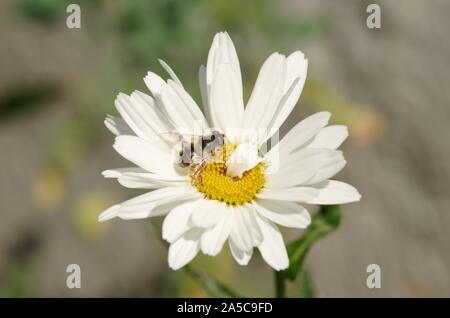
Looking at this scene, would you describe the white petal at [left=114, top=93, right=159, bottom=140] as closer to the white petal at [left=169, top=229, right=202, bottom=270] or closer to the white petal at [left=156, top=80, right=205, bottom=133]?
the white petal at [left=156, top=80, right=205, bottom=133]

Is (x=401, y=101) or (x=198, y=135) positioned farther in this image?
(x=401, y=101)

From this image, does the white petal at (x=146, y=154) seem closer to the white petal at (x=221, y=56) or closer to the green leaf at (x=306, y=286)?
the white petal at (x=221, y=56)

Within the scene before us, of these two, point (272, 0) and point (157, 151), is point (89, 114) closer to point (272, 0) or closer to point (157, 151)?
point (272, 0)

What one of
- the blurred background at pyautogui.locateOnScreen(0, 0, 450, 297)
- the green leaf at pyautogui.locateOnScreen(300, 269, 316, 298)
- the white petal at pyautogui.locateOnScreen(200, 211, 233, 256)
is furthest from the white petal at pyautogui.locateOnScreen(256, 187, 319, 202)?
the blurred background at pyautogui.locateOnScreen(0, 0, 450, 297)

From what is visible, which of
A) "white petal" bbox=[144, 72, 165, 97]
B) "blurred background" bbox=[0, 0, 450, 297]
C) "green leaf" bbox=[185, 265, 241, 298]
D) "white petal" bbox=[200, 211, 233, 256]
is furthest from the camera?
"blurred background" bbox=[0, 0, 450, 297]

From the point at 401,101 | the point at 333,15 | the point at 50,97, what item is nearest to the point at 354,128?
the point at 401,101

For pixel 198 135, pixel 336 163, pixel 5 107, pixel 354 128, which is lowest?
pixel 336 163
